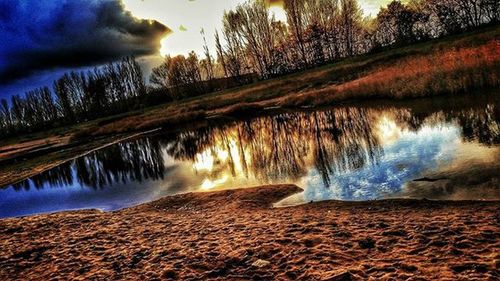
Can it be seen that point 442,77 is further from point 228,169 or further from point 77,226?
point 77,226

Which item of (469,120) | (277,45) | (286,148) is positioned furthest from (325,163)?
(277,45)

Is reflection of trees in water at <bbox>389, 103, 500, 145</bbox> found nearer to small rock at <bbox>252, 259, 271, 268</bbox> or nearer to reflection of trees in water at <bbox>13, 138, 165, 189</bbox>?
small rock at <bbox>252, 259, 271, 268</bbox>

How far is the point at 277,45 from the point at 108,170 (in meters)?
51.1

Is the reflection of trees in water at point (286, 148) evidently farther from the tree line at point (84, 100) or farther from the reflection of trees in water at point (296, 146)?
the tree line at point (84, 100)

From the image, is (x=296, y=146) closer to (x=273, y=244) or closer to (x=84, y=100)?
(x=273, y=244)

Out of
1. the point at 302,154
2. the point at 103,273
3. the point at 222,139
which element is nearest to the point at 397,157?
the point at 302,154

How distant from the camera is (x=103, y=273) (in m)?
4.76

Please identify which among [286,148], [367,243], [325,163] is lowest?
[367,243]

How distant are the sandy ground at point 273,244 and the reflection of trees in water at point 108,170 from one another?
6299 mm

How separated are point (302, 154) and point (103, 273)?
7095 mm

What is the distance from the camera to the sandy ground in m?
3.58

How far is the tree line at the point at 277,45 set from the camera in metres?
47.8

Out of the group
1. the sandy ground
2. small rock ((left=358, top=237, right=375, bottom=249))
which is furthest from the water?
small rock ((left=358, top=237, right=375, bottom=249))

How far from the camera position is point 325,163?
9.07 metres
